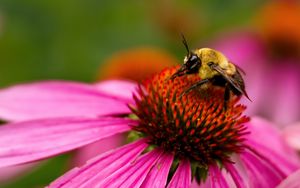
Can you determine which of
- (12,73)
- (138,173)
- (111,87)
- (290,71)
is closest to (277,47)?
(290,71)

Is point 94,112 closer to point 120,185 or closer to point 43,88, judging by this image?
point 43,88

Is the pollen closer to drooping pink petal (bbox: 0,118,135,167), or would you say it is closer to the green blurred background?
drooping pink petal (bbox: 0,118,135,167)

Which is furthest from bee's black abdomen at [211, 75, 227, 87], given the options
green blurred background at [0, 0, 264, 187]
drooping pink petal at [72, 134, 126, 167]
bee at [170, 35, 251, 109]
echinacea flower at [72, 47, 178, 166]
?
green blurred background at [0, 0, 264, 187]

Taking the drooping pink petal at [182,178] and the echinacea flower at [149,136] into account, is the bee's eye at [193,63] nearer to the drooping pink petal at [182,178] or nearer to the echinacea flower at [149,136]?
the echinacea flower at [149,136]

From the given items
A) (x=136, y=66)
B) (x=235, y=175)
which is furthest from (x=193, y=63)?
(x=136, y=66)

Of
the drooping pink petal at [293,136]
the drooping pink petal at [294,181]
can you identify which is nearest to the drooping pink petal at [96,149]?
the drooping pink petal at [293,136]

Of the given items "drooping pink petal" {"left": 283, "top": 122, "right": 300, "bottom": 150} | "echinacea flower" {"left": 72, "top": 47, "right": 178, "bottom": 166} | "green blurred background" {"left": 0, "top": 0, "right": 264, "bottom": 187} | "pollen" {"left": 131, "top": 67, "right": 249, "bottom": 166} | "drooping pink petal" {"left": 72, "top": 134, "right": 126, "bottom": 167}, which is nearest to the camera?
"pollen" {"left": 131, "top": 67, "right": 249, "bottom": 166}

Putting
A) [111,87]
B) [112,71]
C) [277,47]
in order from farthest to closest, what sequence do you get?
[277,47]
[112,71]
[111,87]
